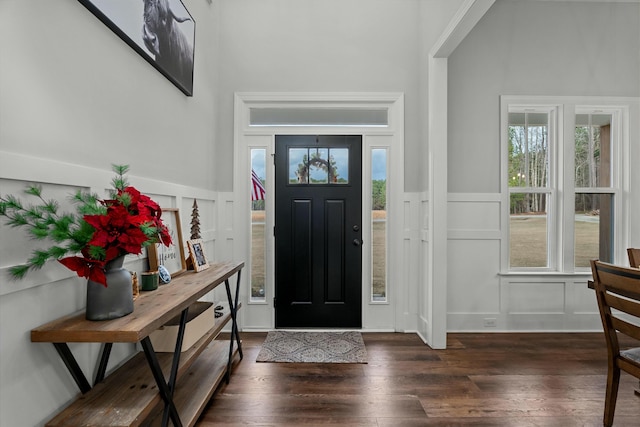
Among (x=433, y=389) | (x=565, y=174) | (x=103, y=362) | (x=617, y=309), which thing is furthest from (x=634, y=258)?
(x=103, y=362)

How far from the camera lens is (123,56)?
1.76m

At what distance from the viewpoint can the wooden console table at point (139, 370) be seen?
3.86 feet

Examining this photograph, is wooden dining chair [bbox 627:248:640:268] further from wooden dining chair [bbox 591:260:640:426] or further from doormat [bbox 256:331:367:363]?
doormat [bbox 256:331:367:363]

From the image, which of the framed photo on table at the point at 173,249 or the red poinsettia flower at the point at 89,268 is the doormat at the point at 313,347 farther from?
the red poinsettia flower at the point at 89,268

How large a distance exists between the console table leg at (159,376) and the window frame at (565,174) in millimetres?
3143

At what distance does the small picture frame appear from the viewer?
7.65 feet

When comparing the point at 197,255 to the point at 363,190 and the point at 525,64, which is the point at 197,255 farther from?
the point at 525,64

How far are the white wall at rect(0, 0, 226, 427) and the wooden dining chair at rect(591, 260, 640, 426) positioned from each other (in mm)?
2456

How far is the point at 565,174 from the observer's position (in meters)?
3.48

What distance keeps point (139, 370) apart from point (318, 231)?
6.94 feet

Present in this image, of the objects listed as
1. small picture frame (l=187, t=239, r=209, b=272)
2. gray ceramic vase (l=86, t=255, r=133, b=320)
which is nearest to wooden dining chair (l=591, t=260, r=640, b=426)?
gray ceramic vase (l=86, t=255, r=133, b=320)

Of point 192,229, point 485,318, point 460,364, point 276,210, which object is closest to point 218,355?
point 192,229

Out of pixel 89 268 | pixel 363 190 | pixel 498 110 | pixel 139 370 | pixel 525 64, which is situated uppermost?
pixel 525 64

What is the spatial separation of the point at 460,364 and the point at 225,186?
262cm
